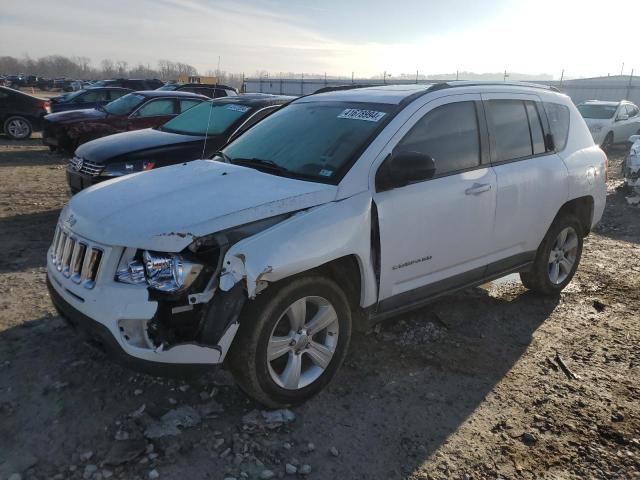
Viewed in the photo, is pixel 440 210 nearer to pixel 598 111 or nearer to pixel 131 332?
pixel 131 332

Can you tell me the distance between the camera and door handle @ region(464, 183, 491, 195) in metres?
3.76

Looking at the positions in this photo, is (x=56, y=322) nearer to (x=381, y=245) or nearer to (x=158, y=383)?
(x=158, y=383)

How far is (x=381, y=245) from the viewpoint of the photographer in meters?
3.26

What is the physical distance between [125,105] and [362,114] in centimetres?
853

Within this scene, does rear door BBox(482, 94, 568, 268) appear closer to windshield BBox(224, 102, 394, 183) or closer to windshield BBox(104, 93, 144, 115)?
windshield BBox(224, 102, 394, 183)

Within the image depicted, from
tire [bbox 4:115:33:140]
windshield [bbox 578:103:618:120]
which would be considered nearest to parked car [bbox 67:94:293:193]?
tire [bbox 4:115:33:140]

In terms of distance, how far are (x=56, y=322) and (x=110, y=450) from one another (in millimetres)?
1708

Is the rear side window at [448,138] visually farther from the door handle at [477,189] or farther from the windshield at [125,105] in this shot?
the windshield at [125,105]

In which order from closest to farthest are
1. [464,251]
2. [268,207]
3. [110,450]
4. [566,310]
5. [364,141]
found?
[110,450], [268,207], [364,141], [464,251], [566,310]

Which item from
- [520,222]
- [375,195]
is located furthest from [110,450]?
[520,222]

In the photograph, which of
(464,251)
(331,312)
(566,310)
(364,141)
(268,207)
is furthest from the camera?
(566,310)

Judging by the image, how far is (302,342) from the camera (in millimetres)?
3078

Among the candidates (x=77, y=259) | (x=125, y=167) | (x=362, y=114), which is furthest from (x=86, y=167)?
(x=362, y=114)

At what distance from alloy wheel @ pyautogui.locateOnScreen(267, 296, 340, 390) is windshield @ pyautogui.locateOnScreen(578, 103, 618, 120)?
16540 millimetres
